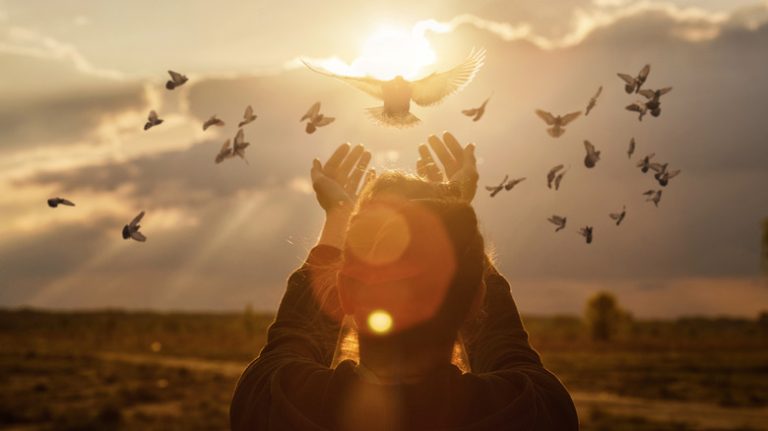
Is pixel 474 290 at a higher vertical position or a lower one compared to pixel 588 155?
lower

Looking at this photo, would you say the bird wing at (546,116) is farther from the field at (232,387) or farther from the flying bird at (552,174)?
the field at (232,387)

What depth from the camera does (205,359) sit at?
54.4m

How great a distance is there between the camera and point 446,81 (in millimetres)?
3662

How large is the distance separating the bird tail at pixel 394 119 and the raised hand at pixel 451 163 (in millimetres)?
483

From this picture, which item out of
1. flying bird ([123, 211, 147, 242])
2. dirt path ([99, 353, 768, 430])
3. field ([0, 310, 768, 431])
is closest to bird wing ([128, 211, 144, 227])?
flying bird ([123, 211, 147, 242])

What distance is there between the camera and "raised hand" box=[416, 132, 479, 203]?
2.77m

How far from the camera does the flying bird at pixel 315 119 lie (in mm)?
3903

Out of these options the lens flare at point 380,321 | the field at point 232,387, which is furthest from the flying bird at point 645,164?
the field at point 232,387

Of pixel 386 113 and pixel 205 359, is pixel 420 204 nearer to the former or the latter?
pixel 386 113

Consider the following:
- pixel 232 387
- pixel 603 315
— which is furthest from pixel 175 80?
pixel 603 315

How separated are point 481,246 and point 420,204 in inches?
8.8

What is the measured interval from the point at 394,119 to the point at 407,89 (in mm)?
147

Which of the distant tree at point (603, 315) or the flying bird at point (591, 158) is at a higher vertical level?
the flying bird at point (591, 158)

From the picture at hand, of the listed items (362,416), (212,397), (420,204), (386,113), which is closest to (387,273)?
(420,204)
